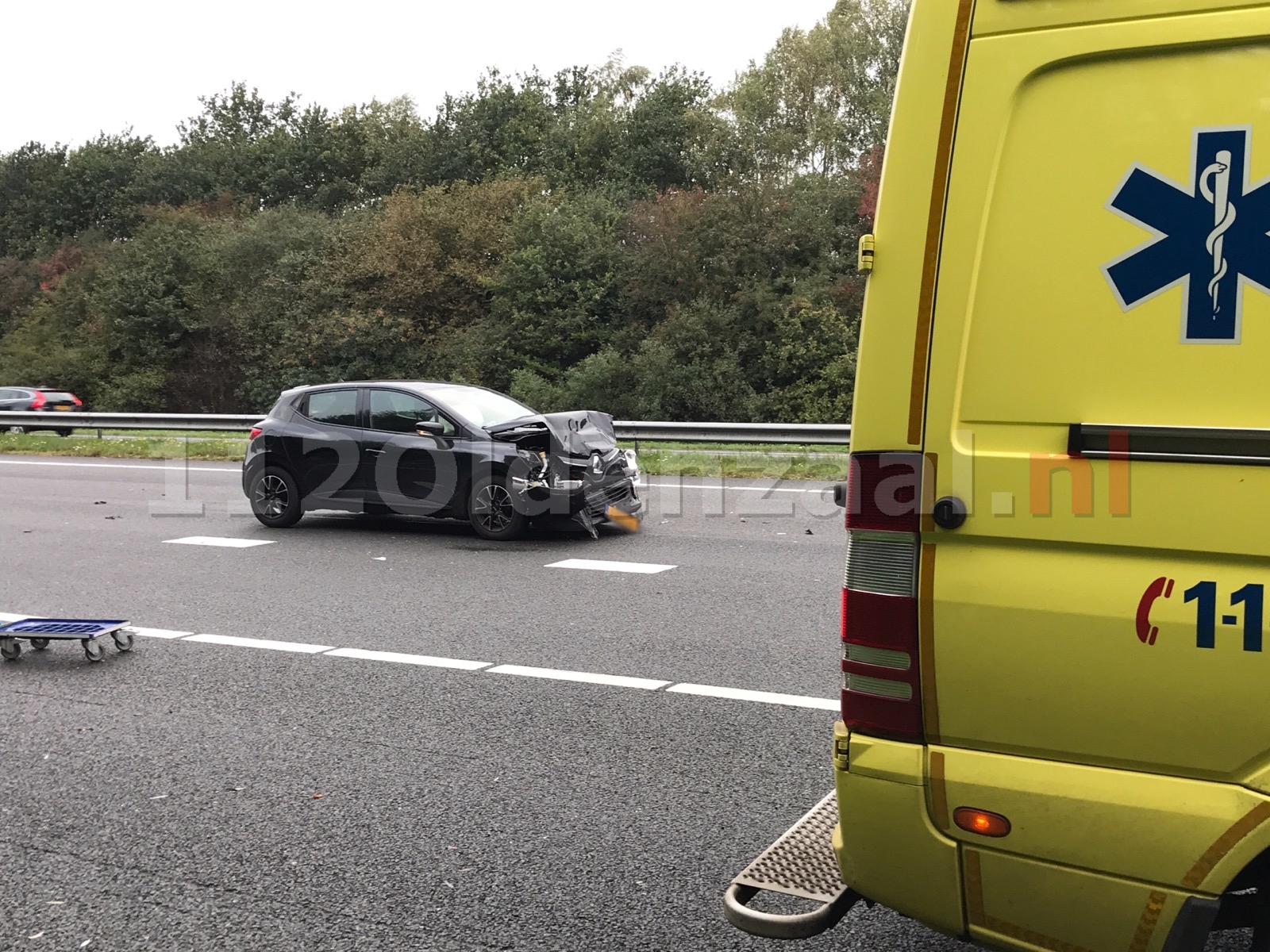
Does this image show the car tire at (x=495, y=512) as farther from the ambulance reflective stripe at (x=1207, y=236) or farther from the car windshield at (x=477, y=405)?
the ambulance reflective stripe at (x=1207, y=236)

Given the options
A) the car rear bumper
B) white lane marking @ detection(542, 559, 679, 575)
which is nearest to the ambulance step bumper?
the car rear bumper

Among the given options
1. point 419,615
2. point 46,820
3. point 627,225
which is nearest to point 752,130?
point 627,225

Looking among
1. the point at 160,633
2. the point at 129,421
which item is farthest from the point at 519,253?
the point at 160,633

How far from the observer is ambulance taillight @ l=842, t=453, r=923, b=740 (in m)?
2.50

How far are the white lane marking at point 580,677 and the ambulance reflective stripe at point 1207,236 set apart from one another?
4.11 m

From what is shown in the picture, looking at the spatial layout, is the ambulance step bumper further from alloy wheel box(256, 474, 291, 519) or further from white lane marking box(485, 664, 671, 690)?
alloy wheel box(256, 474, 291, 519)

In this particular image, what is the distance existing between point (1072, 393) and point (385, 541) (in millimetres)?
9462

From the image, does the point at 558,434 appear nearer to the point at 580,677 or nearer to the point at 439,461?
the point at 439,461

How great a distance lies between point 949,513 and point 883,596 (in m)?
0.23

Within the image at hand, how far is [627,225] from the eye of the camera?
4394 centimetres

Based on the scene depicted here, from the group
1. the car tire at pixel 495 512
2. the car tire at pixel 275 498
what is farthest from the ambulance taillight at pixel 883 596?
the car tire at pixel 275 498

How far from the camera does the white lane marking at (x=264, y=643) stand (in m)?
6.98

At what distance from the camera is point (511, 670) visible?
6426 mm

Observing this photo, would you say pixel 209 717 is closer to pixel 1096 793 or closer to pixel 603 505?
pixel 1096 793
